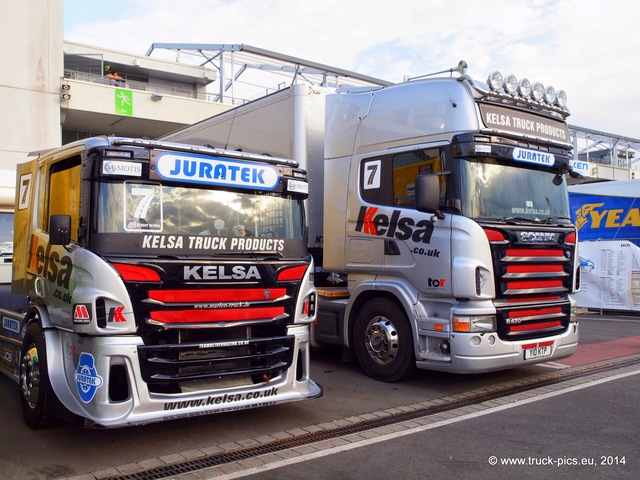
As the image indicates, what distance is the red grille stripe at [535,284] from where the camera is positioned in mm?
7156

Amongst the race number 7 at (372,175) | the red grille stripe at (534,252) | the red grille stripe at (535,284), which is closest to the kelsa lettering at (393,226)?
the race number 7 at (372,175)

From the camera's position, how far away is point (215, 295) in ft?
17.6

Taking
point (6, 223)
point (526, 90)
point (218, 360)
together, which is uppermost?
point (526, 90)

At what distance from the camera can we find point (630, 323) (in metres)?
14.2

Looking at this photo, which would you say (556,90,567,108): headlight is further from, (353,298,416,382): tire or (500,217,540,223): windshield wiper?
(353,298,416,382): tire

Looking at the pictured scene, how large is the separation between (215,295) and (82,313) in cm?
109

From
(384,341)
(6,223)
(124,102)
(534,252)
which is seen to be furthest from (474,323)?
(124,102)

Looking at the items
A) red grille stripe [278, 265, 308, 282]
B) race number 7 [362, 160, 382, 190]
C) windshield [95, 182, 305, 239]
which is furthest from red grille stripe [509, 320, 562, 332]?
windshield [95, 182, 305, 239]

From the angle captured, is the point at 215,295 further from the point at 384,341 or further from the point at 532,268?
the point at 532,268

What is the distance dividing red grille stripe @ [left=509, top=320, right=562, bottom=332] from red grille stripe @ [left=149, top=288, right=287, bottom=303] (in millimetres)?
2973

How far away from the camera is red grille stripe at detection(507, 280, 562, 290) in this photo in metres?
7.16

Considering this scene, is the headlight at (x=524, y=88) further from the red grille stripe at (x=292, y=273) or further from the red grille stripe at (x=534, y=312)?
the red grille stripe at (x=292, y=273)

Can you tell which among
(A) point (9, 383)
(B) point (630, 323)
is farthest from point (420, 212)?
(B) point (630, 323)

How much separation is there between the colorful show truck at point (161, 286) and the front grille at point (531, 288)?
7.75ft
